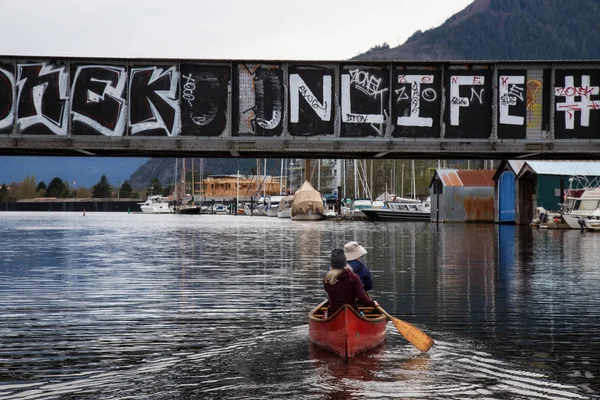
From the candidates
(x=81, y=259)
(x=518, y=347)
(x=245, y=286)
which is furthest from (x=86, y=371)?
(x=81, y=259)

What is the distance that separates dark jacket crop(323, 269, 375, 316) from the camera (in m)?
13.4

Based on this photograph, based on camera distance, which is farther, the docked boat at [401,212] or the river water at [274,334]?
the docked boat at [401,212]

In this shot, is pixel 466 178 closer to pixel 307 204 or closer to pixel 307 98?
pixel 307 204

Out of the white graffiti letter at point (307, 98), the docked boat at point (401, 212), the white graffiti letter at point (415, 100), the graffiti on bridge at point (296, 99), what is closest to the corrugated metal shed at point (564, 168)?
the docked boat at point (401, 212)

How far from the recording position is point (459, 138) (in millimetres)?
34156

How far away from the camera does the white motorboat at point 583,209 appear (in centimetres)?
6862

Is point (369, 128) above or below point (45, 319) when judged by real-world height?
above

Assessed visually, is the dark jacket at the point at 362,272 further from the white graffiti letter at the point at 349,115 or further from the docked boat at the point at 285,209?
the docked boat at the point at 285,209

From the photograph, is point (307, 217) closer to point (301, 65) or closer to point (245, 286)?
point (301, 65)

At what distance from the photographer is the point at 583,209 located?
71.2 metres

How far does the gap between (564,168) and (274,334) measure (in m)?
68.8

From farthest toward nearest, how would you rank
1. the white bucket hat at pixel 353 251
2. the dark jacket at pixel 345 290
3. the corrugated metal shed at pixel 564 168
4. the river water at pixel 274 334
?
the corrugated metal shed at pixel 564 168, the white bucket hat at pixel 353 251, the dark jacket at pixel 345 290, the river water at pixel 274 334

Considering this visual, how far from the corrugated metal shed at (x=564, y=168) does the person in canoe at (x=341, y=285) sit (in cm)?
6576

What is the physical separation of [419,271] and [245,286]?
Answer: 8185 mm
